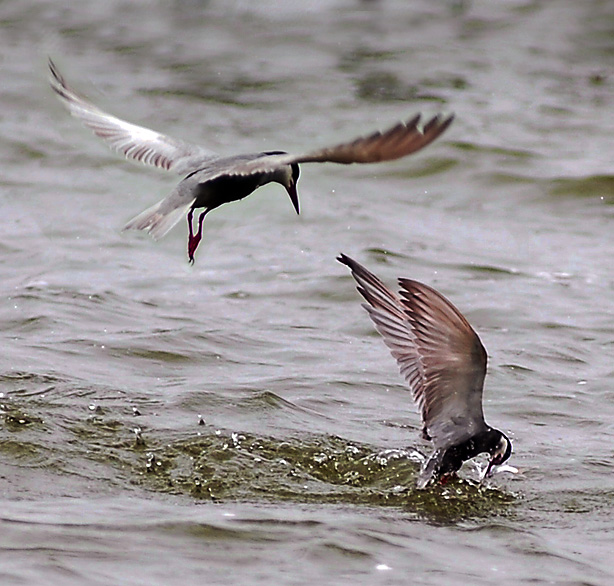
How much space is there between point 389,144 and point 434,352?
126 cm

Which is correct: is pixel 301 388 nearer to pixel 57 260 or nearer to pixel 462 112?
pixel 57 260

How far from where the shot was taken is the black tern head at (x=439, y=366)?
16.9 feet

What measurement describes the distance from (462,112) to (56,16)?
5.66 m

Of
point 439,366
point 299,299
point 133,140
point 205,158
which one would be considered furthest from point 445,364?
point 299,299

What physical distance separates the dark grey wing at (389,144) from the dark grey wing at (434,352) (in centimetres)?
98

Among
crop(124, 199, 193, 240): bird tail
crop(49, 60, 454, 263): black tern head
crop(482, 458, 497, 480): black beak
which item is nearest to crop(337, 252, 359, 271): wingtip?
crop(49, 60, 454, 263): black tern head

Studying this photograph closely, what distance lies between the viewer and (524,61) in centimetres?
1602

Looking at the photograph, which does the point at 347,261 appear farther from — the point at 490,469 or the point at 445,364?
the point at 490,469

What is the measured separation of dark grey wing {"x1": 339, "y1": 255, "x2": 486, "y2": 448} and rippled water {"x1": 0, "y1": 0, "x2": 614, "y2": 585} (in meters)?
0.41

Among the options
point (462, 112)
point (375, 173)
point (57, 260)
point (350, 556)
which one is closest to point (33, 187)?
point (57, 260)

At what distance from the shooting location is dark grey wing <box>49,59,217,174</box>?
19.3ft

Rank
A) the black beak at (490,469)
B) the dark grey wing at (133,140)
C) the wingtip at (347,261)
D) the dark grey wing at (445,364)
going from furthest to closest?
the dark grey wing at (133,140), the black beak at (490,469), the wingtip at (347,261), the dark grey wing at (445,364)

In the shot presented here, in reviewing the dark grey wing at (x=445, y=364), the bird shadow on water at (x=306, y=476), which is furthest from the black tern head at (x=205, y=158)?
the bird shadow on water at (x=306, y=476)

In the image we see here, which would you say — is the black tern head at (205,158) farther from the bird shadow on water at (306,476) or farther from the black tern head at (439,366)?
the bird shadow on water at (306,476)
